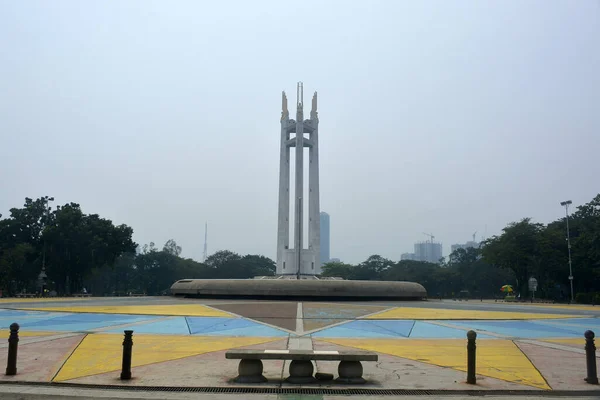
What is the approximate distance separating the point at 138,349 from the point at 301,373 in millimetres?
4716

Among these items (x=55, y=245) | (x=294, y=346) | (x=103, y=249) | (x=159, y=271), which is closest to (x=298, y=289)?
(x=294, y=346)

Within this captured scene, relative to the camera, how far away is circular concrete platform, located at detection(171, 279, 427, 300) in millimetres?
31328

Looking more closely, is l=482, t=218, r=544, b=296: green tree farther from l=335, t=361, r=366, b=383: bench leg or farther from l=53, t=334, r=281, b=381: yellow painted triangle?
l=335, t=361, r=366, b=383: bench leg

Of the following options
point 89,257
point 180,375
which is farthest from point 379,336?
point 89,257

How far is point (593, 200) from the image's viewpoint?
205 ft

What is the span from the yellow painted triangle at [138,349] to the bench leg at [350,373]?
3756mm

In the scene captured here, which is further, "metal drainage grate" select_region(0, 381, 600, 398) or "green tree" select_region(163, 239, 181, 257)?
"green tree" select_region(163, 239, 181, 257)

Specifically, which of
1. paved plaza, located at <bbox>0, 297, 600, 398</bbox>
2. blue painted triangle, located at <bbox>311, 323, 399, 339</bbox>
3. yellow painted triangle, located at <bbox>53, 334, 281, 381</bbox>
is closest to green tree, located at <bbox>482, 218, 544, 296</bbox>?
paved plaza, located at <bbox>0, 297, 600, 398</bbox>

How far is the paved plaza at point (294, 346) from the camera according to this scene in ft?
28.7

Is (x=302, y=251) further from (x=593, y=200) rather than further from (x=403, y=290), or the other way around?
(x=593, y=200)

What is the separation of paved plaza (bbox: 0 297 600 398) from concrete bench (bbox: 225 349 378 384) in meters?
0.23

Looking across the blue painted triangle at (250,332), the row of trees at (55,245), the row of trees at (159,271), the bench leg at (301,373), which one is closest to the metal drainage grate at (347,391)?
the bench leg at (301,373)

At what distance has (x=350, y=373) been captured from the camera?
27.8 ft

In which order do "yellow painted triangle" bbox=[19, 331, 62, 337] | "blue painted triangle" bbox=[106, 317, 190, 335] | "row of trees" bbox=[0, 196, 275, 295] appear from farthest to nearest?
"row of trees" bbox=[0, 196, 275, 295] → "blue painted triangle" bbox=[106, 317, 190, 335] → "yellow painted triangle" bbox=[19, 331, 62, 337]
